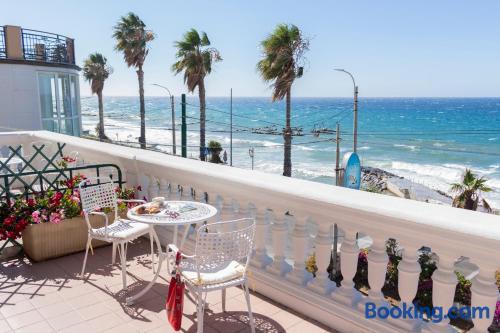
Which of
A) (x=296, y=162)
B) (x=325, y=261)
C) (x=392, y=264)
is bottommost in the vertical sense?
(x=296, y=162)

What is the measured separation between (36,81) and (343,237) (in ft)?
42.4

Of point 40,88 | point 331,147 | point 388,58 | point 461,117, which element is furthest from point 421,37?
point 40,88

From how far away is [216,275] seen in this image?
2586 millimetres

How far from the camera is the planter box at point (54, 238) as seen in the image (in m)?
4.08

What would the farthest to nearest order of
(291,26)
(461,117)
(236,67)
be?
(236,67), (461,117), (291,26)

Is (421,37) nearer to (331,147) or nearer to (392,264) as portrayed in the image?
(331,147)

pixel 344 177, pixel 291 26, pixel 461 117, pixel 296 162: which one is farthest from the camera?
pixel 461 117

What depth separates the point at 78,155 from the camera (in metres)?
6.00

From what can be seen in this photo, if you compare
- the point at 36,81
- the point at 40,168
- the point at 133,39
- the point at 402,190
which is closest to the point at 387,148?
the point at 402,190

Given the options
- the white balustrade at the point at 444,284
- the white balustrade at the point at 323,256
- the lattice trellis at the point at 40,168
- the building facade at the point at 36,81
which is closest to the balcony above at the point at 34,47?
the building facade at the point at 36,81

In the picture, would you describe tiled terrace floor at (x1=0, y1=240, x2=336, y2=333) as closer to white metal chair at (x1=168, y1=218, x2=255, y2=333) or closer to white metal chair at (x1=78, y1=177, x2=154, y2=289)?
white metal chair at (x1=78, y1=177, x2=154, y2=289)

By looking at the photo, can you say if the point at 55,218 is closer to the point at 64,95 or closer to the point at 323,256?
the point at 323,256

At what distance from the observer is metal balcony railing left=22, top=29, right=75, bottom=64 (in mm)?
12508

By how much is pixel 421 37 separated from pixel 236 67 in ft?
160
